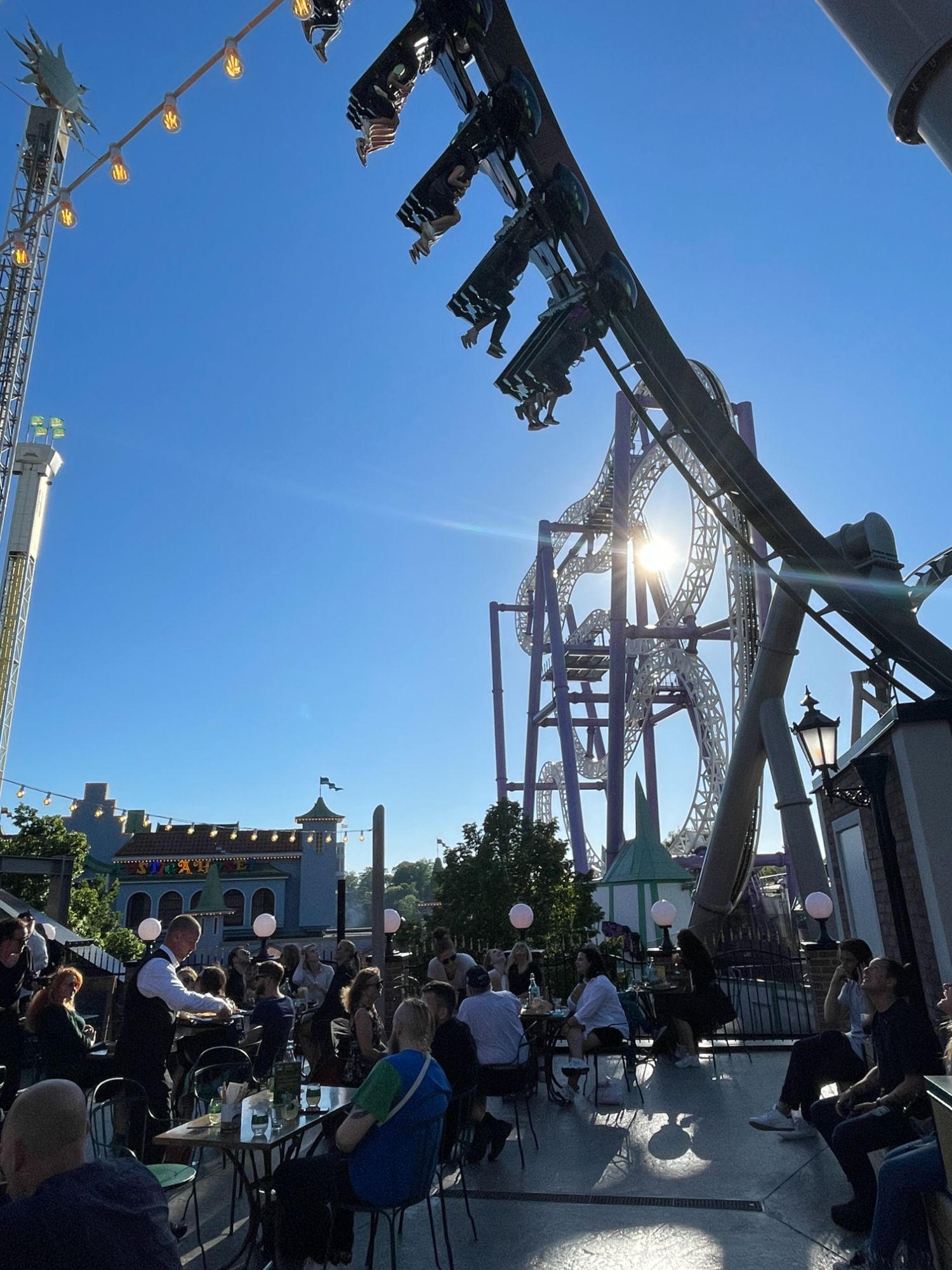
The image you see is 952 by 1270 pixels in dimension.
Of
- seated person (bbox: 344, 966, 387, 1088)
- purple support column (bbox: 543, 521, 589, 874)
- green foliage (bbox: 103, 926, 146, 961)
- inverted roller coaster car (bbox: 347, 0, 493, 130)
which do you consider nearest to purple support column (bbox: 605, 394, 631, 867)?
purple support column (bbox: 543, 521, 589, 874)

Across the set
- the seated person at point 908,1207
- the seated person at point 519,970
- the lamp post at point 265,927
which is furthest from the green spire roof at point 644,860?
the seated person at point 908,1207

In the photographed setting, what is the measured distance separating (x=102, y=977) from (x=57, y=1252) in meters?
13.2

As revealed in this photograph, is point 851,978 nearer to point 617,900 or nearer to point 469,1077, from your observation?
point 469,1077

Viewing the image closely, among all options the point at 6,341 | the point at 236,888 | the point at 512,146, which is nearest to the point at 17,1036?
the point at 512,146

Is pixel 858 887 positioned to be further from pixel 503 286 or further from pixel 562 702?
pixel 562 702

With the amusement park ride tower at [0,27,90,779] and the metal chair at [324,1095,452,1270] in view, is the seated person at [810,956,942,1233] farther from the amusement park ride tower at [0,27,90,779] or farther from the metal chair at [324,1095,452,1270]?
the amusement park ride tower at [0,27,90,779]

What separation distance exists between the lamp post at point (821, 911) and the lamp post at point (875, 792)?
2.85 ft

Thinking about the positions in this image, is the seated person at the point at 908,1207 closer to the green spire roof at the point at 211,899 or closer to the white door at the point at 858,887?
the white door at the point at 858,887

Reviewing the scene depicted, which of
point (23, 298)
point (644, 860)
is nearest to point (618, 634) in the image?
point (644, 860)

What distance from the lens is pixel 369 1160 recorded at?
3.44 meters

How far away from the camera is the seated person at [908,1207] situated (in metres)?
3.15

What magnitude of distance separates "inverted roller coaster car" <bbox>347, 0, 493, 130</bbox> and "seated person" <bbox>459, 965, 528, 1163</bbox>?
6.11 m

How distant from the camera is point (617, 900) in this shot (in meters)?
21.3

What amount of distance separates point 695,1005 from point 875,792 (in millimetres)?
3007
